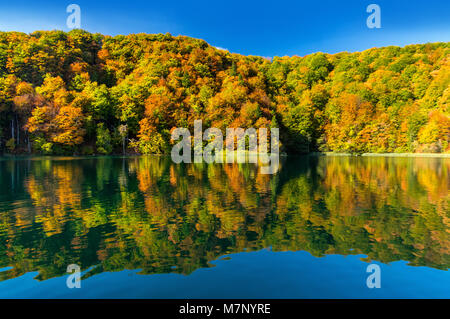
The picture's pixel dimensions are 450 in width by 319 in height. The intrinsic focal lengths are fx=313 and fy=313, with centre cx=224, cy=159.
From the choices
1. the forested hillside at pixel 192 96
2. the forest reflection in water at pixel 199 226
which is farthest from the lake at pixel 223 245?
the forested hillside at pixel 192 96

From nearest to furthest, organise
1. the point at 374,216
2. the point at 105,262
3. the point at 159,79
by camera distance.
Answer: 1. the point at 105,262
2. the point at 374,216
3. the point at 159,79

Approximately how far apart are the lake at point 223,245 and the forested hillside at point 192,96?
163 feet

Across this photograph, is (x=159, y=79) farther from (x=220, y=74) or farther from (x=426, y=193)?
(x=426, y=193)

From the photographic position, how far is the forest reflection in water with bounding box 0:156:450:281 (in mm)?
8820

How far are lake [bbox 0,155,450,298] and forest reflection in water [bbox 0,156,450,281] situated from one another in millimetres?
40

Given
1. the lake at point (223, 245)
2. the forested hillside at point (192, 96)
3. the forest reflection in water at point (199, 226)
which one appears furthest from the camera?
the forested hillside at point (192, 96)

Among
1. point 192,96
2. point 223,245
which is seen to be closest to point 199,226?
point 223,245

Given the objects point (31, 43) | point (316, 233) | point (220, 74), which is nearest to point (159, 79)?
point (220, 74)

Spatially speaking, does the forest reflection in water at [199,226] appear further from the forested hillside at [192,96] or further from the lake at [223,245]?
the forested hillside at [192,96]

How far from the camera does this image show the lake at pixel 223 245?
730 cm

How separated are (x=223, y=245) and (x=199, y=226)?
210 centimetres

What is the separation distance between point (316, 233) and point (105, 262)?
6903 millimetres

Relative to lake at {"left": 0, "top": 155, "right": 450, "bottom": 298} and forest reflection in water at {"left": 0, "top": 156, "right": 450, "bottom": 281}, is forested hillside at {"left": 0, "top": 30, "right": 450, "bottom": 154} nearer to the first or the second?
forest reflection in water at {"left": 0, "top": 156, "right": 450, "bottom": 281}
